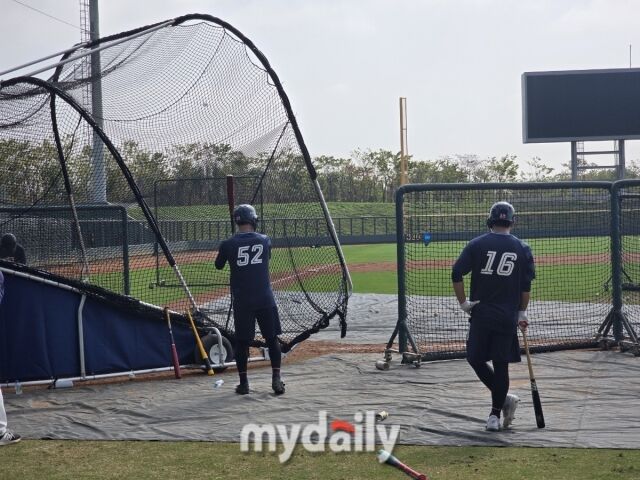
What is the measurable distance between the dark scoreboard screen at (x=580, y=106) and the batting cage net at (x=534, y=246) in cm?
2252

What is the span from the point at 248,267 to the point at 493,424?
292 centimetres

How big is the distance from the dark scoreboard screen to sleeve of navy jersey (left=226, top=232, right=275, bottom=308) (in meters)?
33.3

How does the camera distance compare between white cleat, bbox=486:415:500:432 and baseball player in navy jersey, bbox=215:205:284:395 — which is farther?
baseball player in navy jersey, bbox=215:205:284:395

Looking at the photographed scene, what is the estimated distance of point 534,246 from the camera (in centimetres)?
1650

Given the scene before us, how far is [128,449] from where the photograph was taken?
253 inches

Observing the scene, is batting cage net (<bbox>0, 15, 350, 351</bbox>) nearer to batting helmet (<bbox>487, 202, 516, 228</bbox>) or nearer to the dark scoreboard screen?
batting helmet (<bbox>487, 202, 516, 228</bbox>)

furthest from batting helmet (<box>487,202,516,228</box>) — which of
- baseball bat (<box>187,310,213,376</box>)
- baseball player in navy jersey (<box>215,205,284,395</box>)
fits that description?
baseball bat (<box>187,310,213,376</box>)

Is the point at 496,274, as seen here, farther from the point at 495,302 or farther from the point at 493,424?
the point at 493,424

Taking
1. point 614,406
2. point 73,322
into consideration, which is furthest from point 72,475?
Answer: point 614,406

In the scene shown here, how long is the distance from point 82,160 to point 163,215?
57.7 inches

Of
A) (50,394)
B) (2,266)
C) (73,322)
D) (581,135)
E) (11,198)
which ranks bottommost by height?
(50,394)

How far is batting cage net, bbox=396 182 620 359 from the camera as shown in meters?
10.6

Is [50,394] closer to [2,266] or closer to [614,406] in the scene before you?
[2,266]

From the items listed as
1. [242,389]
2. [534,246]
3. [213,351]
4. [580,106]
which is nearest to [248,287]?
[242,389]
